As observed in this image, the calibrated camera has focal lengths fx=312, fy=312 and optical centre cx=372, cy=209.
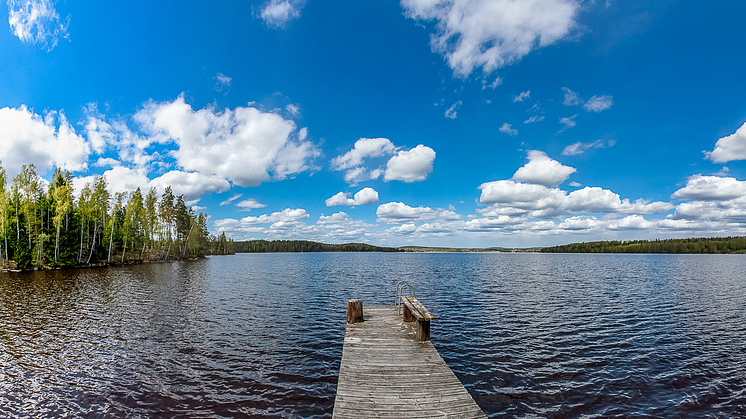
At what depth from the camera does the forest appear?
51.8 m

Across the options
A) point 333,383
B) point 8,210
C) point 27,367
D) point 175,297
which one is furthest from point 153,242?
point 333,383

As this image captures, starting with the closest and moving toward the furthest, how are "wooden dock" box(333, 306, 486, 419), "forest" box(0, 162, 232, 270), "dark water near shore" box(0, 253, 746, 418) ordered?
1. "wooden dock" box(333, 306, 486, 419)
2. "dark water near shore" box(0, 253, 746, 418)
3. "forest" box(0, 162, 232, 270)

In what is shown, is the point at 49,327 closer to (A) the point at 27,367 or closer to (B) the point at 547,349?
(A) the point at 27,367

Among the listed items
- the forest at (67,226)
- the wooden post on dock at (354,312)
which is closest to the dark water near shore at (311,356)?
the wooden post on dock at (354,312)

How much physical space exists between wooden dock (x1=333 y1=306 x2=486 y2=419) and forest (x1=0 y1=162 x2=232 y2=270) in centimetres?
6652

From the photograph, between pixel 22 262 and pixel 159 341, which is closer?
pixel 159 341

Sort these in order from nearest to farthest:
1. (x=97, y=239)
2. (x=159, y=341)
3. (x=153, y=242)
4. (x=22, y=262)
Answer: (x=159, y=341)
(x=22, y=262)
(x=97, y=239)
(x=153, y=242)

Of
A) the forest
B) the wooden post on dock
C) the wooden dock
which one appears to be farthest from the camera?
the forest

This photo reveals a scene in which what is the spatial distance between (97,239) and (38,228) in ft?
56.5

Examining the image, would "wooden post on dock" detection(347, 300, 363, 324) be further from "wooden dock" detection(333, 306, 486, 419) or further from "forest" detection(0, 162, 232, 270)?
"forest" detection(0, 162, 232, 270)

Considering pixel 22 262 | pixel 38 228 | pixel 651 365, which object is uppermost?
pixel 38 228

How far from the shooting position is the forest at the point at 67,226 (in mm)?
51750

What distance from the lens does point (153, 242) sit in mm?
95812

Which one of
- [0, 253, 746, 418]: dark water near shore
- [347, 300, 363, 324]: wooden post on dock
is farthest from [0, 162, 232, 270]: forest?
[347, 300, 363, 324]: wooden post on dock
